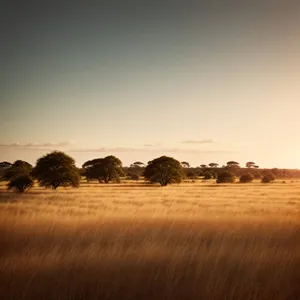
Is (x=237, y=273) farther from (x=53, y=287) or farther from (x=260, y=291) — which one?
(x=53, y=287)

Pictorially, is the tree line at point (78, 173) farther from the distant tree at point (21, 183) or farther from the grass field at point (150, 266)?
the grass field at point (150, 266)

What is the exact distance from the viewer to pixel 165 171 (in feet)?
195

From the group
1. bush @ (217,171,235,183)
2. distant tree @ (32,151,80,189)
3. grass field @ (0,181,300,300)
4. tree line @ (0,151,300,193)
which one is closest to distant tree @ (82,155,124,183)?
tree line @ (0,151,300,193)

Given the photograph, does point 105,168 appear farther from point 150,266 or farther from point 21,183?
point 150,266

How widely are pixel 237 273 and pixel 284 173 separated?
10673 cm

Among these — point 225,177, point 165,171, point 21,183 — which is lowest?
point 21,183

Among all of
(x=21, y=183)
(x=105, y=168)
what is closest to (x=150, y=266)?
(x=21, y=183)

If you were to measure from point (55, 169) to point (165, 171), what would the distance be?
2110 centimetres

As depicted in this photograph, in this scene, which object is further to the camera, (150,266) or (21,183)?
(21,183)

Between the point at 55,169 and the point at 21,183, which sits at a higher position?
the point at 55,169

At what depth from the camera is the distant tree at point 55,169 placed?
139 ft

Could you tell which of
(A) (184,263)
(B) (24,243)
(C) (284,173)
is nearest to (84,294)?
(A) (184,263)

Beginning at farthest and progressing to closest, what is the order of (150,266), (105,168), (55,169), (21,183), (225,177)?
(225,177) → (105,168) → (55,169) → (21,183) → (150,266)

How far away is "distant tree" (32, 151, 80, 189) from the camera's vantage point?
4247 centimetres
